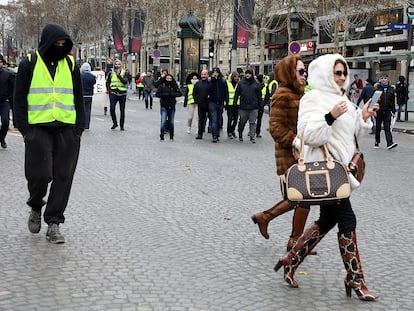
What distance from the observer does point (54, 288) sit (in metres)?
4.78

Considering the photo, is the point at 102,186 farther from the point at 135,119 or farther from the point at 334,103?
the point at 135,119

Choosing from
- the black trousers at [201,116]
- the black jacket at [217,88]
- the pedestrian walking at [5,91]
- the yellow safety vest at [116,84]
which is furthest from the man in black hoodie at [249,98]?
the pedestrian walking at [5,91]

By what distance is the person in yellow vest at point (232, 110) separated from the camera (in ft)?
57.1

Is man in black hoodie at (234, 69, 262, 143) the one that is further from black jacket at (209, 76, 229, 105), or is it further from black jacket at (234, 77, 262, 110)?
black jacket at (209, 76, 229, 105)

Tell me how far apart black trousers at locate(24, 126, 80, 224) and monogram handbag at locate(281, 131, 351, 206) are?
231 cm

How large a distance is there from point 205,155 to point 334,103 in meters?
8.76

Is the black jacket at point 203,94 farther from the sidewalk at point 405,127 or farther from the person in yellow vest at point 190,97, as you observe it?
the sidewalk at point 405,127

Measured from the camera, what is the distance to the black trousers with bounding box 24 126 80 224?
237 inches

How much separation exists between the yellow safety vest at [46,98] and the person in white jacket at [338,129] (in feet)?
7.52

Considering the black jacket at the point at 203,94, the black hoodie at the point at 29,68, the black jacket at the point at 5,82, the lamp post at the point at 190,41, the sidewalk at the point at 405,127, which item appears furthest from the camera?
the lamp post at the point at 190,41

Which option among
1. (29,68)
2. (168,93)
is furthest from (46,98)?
(168,93)

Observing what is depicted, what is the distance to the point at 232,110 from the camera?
17.4 m

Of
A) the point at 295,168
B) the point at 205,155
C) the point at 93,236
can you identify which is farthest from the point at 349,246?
the point at 205,155

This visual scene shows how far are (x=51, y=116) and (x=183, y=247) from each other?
1.62m
